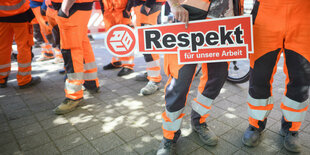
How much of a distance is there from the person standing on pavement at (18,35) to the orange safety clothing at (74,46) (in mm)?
1414

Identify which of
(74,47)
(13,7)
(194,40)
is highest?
(13,7)

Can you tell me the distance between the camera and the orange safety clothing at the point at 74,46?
2.79 m

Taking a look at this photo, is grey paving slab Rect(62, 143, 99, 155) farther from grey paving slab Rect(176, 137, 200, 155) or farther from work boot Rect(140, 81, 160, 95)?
work boot Rect(140, 81, 160, 95)

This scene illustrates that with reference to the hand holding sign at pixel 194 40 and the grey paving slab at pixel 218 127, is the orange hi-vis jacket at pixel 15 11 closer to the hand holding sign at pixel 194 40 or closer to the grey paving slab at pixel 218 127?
the hand holding sign at pixel 194 40

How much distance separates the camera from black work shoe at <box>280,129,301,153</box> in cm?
208

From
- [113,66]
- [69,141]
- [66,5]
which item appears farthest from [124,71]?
[69,141]

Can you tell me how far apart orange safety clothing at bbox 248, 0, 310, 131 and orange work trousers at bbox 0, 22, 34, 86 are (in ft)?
12.3

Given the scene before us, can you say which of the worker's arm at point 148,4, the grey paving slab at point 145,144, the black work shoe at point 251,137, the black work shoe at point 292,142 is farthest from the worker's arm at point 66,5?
the black work shoe at point 292,142

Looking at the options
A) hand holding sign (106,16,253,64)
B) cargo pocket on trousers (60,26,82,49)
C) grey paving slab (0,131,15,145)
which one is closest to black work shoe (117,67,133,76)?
cargo pocket on trousers (60,26,82,49)

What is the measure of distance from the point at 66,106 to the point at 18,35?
5.96ft

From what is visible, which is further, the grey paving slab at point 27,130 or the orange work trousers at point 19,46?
the orange work trousers at point 19,46

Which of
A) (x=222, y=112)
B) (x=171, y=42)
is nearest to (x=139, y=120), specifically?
(x=222, y=112)

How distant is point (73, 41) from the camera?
9.48ft

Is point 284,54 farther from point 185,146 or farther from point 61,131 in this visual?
point 61,131
